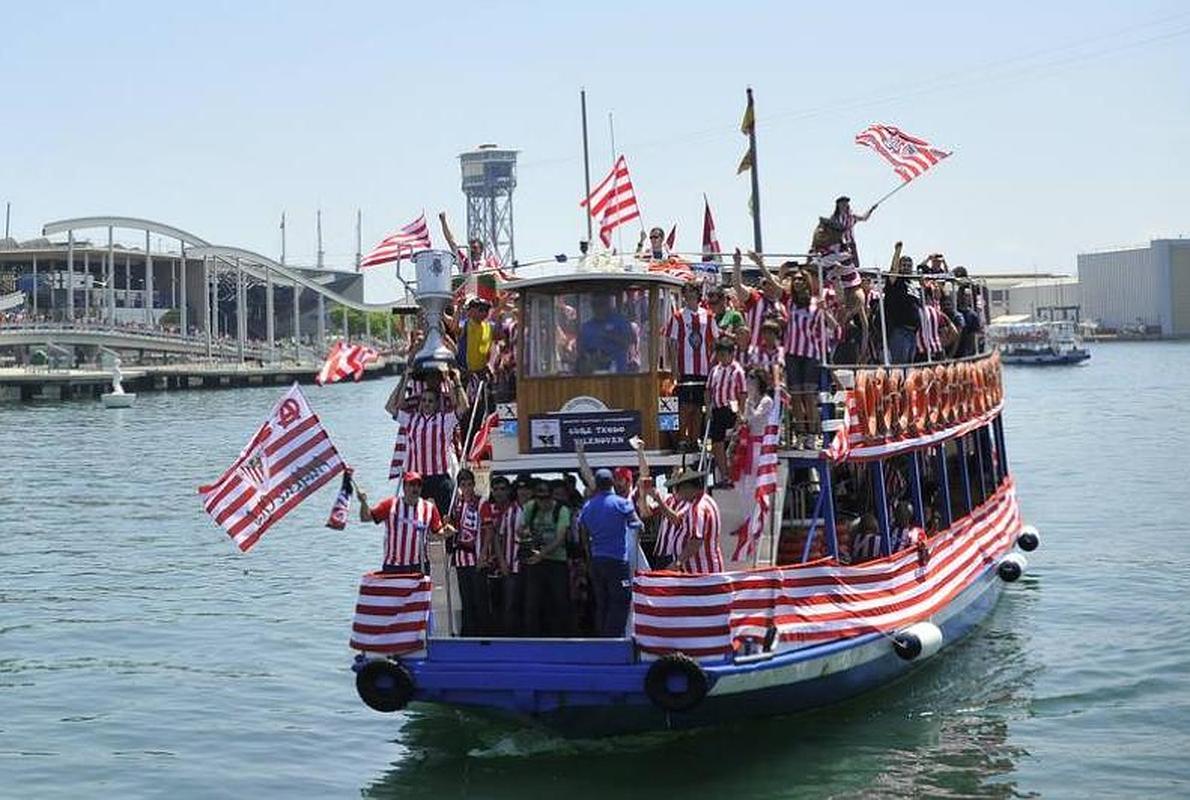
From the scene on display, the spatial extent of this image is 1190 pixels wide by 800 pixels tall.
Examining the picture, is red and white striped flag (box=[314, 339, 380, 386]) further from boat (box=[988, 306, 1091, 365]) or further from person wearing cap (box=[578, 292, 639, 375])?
boat (box=[988, 306, 1091, 365])

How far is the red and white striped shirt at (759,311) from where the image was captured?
17203 mm

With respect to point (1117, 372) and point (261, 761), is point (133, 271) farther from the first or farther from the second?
point (261, 761)

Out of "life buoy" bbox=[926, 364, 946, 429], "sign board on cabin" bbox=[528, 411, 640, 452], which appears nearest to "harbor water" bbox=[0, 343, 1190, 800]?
"sign board on cabin" bbox=[528, 411, 640, 452]

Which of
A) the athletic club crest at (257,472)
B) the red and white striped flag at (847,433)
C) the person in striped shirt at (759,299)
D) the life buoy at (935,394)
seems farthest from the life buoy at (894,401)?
the athletic club crest at (257,472)

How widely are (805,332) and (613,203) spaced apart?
486 centimetres

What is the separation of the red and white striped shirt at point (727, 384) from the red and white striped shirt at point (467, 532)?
2.40m

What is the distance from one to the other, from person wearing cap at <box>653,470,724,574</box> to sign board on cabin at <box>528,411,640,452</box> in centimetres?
113

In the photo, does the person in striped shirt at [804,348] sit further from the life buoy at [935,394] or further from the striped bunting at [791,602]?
the life buoy at [935,394]

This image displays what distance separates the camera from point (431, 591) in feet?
51.0

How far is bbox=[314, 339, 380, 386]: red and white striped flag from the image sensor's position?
1633cm

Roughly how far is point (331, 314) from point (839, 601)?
186 metres

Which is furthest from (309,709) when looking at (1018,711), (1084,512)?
(1084,512)

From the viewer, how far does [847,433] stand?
16578 millimetres

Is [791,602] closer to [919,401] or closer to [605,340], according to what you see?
[605,340]
